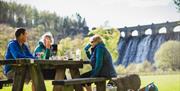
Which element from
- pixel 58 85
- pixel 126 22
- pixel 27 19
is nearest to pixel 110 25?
pixel 126 22

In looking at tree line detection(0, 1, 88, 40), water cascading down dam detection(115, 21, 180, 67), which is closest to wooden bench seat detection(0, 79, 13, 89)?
tree line detection(0, 1, 88, 40)

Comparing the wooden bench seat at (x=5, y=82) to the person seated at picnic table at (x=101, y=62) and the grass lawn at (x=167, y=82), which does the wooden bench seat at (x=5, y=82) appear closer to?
the person seated at picnic table at (x=101, y=62)

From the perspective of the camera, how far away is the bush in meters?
6.83

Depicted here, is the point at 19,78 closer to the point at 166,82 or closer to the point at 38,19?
the point at 38,19

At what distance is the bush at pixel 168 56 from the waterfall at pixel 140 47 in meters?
0.07

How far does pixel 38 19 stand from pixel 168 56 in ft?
7.00

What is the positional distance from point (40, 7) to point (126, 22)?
140 centimetres

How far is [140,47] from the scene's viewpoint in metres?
7.21

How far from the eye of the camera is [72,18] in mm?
7086

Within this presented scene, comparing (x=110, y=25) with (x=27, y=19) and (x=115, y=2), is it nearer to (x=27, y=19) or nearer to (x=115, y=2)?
(x=115, y=2)

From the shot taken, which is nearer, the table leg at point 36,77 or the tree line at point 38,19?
the table leg at point 36,77

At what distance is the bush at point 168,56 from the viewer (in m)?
6.83

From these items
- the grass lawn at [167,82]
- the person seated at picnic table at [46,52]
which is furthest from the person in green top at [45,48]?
the grass lawn at [167,82]

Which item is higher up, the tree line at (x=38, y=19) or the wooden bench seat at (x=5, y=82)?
the tree line at (x=38, y=19)
